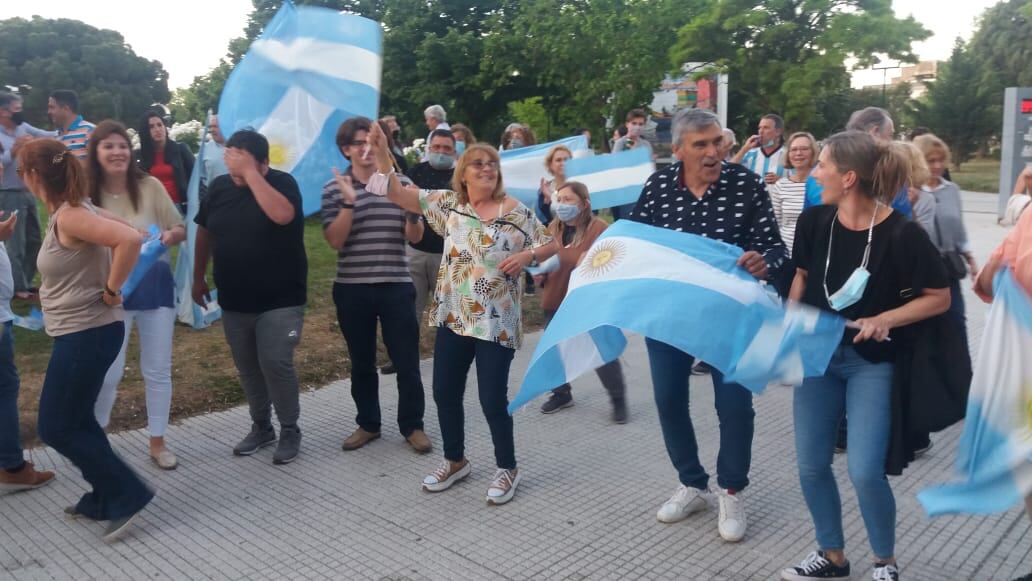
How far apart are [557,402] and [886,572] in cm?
294

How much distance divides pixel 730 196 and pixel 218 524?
2890 mm

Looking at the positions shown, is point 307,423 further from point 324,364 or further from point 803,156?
point 803,156

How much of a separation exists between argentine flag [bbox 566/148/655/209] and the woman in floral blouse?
155 cm

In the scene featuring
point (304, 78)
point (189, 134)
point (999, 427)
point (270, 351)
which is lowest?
point (270, 351)

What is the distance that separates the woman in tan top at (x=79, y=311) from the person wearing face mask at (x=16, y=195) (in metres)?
4.12

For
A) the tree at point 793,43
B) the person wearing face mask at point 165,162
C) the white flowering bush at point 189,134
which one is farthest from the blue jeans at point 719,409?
the tree at point 793,43

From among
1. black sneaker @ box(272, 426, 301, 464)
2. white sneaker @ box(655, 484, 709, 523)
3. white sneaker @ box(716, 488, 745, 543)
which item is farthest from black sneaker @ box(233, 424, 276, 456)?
white sneaker @ box(716, 488, 745, 543)

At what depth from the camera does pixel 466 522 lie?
430 centimetres

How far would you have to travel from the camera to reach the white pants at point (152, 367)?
4.95 meters

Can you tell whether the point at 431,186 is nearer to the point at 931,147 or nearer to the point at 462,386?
the point at 462,386

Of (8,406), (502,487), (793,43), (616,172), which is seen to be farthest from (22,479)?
(793,43)

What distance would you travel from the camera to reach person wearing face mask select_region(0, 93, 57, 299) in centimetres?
789

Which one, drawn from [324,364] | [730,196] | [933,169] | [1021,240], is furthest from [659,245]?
[324,364]

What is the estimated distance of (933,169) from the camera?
17.6ft
